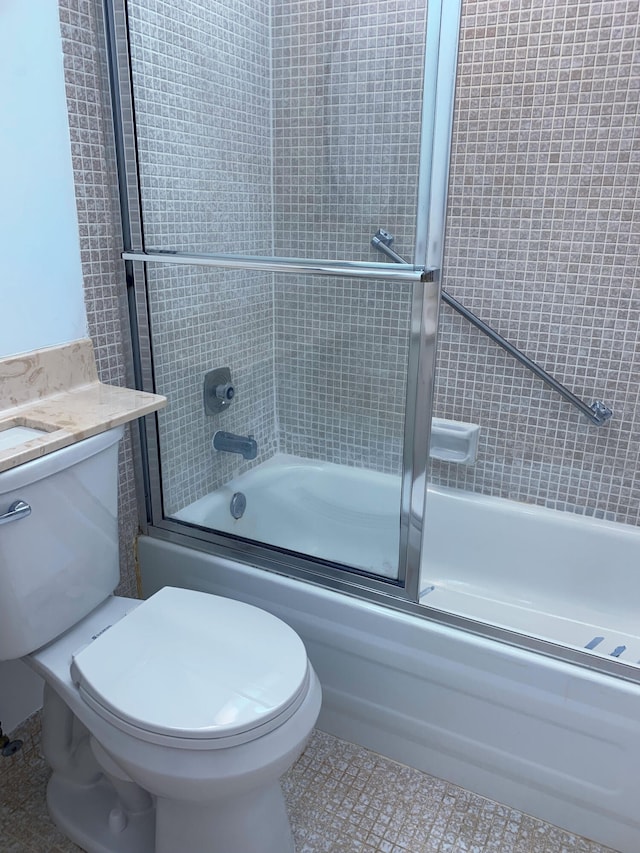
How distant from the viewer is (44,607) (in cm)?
134

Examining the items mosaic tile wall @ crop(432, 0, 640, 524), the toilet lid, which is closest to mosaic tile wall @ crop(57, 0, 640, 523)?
mosaic tile wall @ crop(432, 0, 640, 524)

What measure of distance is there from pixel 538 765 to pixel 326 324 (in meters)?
1.12

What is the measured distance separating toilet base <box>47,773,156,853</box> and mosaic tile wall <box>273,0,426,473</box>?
3.06ft

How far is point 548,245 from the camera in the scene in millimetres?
1957

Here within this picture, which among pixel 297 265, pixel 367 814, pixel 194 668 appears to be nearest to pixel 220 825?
pixel 194 668

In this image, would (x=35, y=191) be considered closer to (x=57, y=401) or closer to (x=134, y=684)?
(x=57, y=401)

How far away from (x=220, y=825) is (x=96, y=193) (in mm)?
1383

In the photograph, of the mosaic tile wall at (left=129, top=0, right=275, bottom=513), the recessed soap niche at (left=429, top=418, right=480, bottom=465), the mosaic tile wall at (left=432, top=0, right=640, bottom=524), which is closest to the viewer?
the mosaic tile wall at (left=129, top=0, right=275, bottom=513)

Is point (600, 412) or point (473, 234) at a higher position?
point (473, 234)

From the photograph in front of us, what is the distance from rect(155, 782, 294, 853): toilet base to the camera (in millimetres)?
1245

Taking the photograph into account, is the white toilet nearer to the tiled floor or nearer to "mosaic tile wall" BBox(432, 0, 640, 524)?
the tiled floor

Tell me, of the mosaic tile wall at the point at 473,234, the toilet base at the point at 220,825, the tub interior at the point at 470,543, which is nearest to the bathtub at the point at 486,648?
the tub interior at the point at 470,543

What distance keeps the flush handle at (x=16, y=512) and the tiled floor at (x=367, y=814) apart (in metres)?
0.75

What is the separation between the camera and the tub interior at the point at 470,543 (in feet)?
5.55
